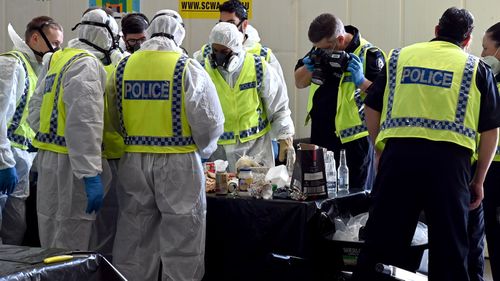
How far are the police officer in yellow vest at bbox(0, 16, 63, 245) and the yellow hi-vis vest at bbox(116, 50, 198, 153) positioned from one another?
2.85 ft

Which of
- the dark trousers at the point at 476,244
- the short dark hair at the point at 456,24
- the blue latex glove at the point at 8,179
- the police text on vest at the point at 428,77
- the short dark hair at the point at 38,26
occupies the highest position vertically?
the short dark hair at the point at 456,24

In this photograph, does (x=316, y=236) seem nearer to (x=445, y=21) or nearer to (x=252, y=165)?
(x=252, y=165)

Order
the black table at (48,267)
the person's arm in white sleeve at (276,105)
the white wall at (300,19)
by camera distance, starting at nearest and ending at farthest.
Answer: the black table at (48,267) < the person's arm in white sleeve at (276,105) < the white wall at (300,19)

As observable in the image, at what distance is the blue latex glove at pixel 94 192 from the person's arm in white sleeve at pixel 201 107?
49 centimetres

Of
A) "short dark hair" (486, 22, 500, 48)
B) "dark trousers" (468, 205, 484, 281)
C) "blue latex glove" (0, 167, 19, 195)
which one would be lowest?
"dark trousers" (468, 205, 484, 281)

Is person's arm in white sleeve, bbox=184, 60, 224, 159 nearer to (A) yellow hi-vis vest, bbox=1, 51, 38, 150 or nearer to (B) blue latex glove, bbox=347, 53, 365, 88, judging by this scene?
(B) blue latex glove, bbox=347, 53, 365, 88

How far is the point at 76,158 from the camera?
12.0 ft

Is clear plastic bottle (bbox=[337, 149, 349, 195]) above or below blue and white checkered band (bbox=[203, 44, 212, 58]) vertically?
below

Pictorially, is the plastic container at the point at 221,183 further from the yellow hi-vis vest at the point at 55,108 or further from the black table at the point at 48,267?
the black table at the point at 48,267

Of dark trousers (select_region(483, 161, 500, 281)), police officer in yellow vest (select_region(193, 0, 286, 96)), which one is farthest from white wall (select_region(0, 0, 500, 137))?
dark trousers (select_region(483, 161, 500, 281))

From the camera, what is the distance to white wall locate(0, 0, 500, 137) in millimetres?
5359

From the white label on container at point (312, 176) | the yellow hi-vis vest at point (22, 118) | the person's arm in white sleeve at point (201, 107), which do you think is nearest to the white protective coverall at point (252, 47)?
the yellow hi-vis vest at point (22, 118)

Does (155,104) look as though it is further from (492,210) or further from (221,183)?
(492,210)

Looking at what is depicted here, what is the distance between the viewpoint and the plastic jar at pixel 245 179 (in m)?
3.82
